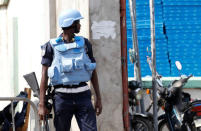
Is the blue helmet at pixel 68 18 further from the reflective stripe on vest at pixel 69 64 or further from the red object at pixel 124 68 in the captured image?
the red object at pixel 124 68

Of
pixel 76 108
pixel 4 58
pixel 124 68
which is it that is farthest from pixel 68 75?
pixel 4 58

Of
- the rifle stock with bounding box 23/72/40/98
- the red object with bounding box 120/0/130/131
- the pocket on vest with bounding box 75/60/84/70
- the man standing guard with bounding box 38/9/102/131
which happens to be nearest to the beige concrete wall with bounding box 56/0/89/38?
the red object with bounding box 120/0/130/131

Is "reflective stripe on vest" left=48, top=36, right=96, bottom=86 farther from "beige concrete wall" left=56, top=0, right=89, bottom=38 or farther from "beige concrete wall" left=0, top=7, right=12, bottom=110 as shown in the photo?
"beige concrete wall" left=0, top=7, right=12, bottom=110

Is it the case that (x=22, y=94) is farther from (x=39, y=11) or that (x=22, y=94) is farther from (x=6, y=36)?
(x=6, y=36)

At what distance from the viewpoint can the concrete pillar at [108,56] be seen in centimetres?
670

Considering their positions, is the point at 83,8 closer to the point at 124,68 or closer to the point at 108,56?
the point at 108,56

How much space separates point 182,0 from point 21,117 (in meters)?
4.97

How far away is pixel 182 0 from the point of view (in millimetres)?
10344

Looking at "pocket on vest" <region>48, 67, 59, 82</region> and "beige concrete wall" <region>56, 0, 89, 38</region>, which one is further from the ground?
"beige concrete wall" <region>56, 0, 89, 38</region>

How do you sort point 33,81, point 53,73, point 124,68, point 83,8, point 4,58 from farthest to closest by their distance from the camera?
point 4,58
point 124,68
point 83,8
point 33,81
point 53,73

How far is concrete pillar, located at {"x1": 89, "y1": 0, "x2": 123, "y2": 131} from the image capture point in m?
6.70

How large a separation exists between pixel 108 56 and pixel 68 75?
1.53 m

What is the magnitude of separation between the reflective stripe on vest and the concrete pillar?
136 cm

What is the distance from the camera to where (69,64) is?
17.3ft
